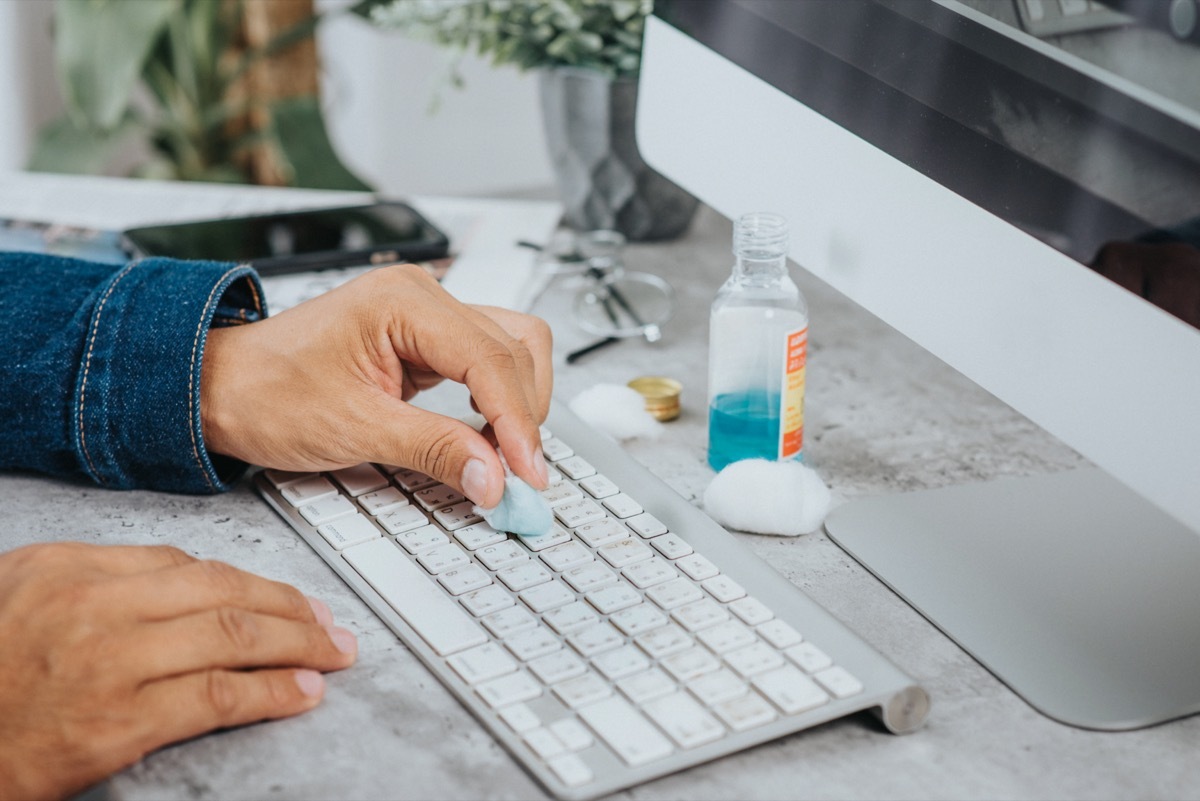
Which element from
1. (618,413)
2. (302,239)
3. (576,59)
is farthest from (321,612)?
(576,59)

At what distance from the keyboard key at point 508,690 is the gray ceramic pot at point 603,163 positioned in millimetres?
606

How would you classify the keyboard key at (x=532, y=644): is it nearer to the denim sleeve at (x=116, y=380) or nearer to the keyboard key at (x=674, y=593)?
the keyboard key at (x=674, y=593)

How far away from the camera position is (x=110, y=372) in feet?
2.03

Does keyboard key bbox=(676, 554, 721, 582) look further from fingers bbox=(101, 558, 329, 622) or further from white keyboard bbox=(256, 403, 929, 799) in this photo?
fingers bbox=(101, 558, 329, 622)

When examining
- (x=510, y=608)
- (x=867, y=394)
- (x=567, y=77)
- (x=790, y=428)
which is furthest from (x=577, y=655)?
(x=567, y=77)

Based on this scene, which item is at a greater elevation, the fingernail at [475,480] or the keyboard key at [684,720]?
the fingernail at [475,480]

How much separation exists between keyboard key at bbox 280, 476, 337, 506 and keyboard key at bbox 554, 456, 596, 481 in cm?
12

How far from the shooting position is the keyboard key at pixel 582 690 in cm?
44

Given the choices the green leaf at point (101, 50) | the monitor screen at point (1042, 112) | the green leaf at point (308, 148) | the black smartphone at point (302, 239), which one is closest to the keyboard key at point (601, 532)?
the monitor screen at point (1042, 112)

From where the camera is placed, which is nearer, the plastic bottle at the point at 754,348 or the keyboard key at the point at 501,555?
the keyboard key at the point at 501,555

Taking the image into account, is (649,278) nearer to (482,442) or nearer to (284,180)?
(482,442)

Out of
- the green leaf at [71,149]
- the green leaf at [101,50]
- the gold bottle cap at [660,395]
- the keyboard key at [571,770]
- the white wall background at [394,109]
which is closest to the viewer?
the keyboard key at [571,770]

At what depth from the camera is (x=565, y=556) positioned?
53 cm

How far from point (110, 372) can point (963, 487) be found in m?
0.46
